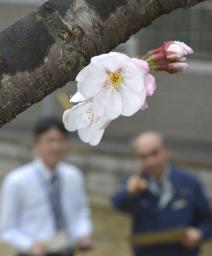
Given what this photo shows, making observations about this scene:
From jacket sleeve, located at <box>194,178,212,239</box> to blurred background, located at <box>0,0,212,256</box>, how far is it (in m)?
1.56

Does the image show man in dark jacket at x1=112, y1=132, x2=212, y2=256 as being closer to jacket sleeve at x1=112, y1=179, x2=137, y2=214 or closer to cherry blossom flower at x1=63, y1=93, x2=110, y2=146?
jacket sleeve at x1=112, y1=179, x2=137, y2=214

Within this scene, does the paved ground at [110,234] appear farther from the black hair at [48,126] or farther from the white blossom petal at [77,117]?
the white blossom petal at [77,117]

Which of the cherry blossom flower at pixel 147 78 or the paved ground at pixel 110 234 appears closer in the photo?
the cherry blossom flower at pixel 147 78

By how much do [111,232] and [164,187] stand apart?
8.38 feet

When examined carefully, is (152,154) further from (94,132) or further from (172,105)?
(94,132)

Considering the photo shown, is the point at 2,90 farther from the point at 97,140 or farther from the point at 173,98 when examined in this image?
the point at 173,98

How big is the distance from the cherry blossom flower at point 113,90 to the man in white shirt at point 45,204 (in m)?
3.64

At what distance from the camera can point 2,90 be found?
4.33 ft

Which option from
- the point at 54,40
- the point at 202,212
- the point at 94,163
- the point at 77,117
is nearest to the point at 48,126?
the point at 202,212

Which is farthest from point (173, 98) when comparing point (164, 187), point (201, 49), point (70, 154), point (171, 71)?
point (171, 71)

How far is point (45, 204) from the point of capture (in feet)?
16.6

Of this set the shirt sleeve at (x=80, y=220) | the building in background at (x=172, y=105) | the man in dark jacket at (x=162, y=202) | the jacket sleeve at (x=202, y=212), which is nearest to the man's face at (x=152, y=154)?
the man in dark jacket at (x=162, y=202)

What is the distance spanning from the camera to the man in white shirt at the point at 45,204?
5.03 metres

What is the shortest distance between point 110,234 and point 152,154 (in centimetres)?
253
